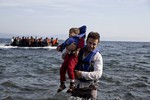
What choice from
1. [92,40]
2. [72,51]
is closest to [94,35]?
[92,40]

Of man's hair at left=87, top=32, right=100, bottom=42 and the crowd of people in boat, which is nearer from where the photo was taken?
man's hair at left=87, top=32, right=100, bottom=42

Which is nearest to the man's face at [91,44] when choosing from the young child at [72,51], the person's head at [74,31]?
the young child at [72,51]

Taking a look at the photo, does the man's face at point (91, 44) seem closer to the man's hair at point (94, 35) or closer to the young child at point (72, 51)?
the man's hair at point (94, 35)

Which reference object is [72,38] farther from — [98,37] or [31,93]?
[31,93]

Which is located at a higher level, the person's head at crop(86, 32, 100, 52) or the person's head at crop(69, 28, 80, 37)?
the person's head at crop(69, 28, 80, 37)

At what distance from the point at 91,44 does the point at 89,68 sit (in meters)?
0.41

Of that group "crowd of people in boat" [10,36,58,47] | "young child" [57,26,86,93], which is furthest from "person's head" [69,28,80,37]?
"crowd of people in boat" [10,36,58,47]

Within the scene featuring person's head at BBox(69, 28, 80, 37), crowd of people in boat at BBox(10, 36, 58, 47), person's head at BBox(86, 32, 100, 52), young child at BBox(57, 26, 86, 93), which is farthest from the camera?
crowd of people in boat at BBox(10, 36, 58, 47)

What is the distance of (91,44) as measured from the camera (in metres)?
4.93

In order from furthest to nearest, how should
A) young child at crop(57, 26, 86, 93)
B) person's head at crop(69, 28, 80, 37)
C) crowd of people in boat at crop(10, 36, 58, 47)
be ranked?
crowd of people in boat at crop(10, 36, 58, 47) < person's head at crop(69, 28, 80, 37) < young child at crop(57, 26, 86, 93)

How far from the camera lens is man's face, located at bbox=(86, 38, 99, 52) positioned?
16.0 feet

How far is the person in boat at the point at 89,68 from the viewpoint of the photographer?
16.0 feet

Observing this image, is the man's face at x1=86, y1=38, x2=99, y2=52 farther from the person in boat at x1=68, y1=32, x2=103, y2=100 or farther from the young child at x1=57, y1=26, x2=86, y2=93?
the young child at x1=57, y1=26, x2=86, y2=93

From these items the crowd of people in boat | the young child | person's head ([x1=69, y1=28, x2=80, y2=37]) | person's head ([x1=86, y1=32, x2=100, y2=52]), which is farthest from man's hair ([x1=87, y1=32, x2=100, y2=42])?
the crowd of people in boat
